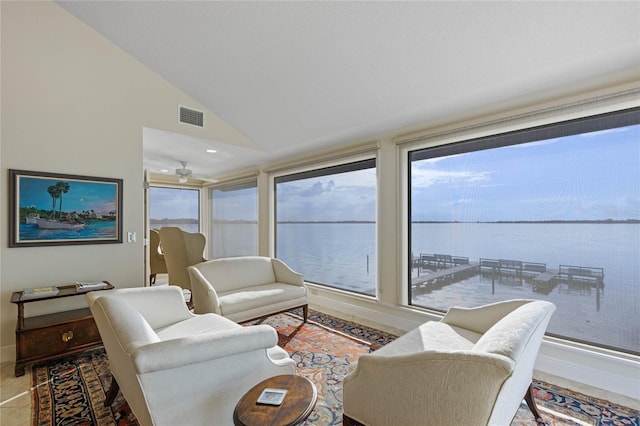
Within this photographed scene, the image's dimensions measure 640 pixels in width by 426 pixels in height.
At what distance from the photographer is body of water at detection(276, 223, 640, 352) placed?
2328 mm

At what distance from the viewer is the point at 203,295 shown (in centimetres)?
309

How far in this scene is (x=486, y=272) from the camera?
3.03m

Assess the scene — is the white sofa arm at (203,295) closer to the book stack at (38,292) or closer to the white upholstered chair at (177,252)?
the book stack at (38,292)

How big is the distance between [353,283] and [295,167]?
2.05 meters

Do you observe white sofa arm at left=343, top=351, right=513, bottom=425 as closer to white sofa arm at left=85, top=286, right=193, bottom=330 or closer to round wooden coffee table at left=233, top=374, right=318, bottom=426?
round wooden coffee table at left=233, top=374, right=318, bottom=426

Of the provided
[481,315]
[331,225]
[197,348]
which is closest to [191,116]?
[331,225]

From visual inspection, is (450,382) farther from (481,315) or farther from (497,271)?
(497,271)

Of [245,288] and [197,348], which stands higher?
[197,348]

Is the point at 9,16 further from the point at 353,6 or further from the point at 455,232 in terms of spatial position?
the point at 455,232

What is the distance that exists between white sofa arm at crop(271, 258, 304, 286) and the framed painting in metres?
1.82

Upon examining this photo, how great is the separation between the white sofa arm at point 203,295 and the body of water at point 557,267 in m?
1.99

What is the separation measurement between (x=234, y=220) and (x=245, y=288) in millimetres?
3206

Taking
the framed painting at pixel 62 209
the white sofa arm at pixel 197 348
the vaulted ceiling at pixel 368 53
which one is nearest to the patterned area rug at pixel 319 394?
the white sofa arm at pixel 197 348

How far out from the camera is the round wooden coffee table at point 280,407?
124 cm
